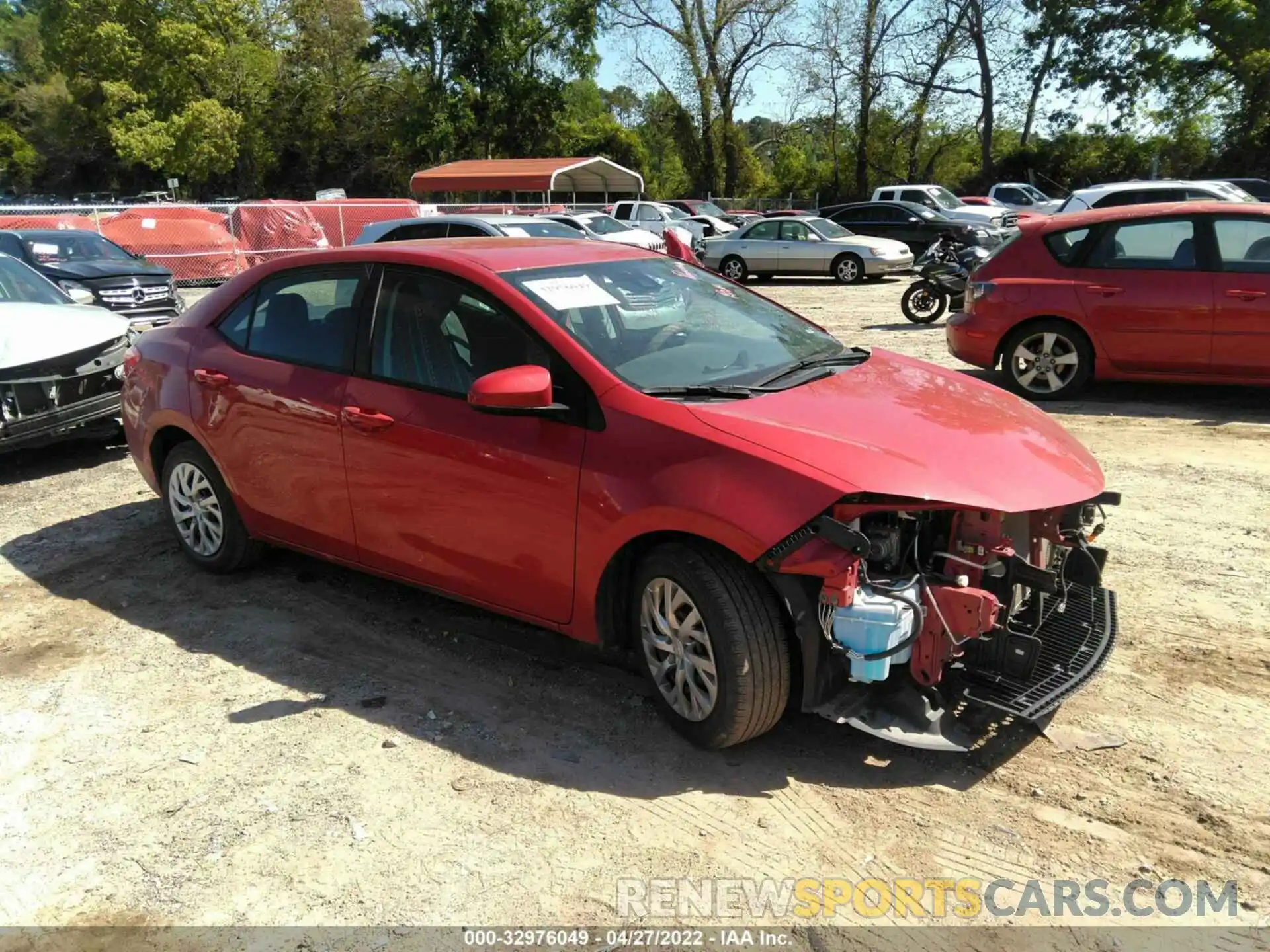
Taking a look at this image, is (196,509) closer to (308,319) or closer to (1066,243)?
(308,319)

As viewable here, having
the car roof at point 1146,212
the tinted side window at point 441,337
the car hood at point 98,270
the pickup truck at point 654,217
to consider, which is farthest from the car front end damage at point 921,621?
the pickup truck at point 654,217

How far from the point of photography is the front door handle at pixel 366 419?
400cm

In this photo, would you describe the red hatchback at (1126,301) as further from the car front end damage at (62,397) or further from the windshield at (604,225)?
the windshield at (604,225)

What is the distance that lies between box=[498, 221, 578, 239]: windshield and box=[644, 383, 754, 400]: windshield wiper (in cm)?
1119

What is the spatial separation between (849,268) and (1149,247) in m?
12.9

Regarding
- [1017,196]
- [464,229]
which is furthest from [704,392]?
[1017,196]

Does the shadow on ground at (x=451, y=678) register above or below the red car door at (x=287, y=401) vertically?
below

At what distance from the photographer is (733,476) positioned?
121 inches

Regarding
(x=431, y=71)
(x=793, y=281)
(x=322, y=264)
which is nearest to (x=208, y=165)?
(x=431, y=71)

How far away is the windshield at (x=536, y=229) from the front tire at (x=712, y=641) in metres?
11.6

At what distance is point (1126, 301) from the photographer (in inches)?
308

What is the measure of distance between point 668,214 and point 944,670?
26.1 m

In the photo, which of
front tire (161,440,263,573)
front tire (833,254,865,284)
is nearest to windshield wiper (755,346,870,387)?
front tire (161,440,263,573)

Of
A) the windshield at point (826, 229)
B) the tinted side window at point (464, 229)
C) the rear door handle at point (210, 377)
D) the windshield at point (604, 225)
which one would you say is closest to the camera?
the rear door handle at point (210, 377)
